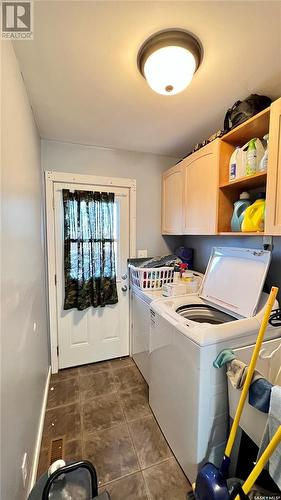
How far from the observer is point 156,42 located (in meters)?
0.98

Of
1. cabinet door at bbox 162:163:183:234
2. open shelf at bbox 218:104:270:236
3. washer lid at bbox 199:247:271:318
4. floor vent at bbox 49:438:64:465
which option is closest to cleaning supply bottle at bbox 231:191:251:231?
open shelf at bbox 218:104:270:236

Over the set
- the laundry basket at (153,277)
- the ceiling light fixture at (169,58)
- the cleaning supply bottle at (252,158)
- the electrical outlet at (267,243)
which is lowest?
the laundry basket at (153,277)

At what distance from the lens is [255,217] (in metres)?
1.35

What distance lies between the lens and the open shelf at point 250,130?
125 centimetres

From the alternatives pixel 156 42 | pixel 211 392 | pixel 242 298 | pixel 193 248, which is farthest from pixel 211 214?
pixel 211 392

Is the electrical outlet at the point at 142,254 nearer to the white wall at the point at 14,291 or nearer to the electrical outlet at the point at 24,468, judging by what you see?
the white wall at the point at 14,291

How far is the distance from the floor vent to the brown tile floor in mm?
26

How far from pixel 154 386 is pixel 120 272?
119 cm

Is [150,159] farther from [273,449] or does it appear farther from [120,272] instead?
[273,449]

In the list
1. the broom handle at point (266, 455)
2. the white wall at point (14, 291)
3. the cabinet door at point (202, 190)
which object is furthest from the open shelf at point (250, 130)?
the broom handle at point (266, 455)

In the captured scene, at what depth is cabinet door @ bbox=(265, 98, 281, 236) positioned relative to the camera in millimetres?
1123

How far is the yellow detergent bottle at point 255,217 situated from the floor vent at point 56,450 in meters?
1.98

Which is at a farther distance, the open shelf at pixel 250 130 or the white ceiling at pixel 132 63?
the open shelf at pixel 250 130

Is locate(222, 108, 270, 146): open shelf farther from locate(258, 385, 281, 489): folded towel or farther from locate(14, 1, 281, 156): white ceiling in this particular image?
locate(258, 385, 281, 489): folded towel
